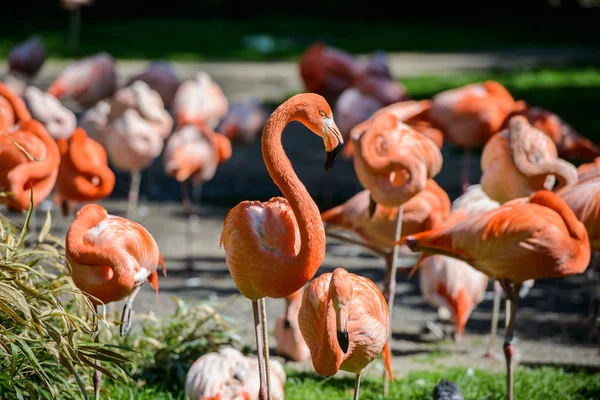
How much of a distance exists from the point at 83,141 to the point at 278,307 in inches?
59.7

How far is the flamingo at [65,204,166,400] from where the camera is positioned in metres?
3.45

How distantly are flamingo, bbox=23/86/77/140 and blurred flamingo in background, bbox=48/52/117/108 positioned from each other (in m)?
1.74

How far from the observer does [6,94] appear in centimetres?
480

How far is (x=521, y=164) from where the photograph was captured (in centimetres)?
452

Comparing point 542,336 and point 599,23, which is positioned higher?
point 542,336

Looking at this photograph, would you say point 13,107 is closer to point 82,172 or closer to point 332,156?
point 82,172

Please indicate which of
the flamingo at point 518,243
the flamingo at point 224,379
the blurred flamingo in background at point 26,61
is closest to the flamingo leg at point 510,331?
the flamingo at point 518,243

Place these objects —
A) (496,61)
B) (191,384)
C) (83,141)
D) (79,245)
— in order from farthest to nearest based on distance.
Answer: (496,61) < (83,141) < (191,384) < (79,245)

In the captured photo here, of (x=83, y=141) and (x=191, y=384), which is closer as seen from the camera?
(x=191, y=384)

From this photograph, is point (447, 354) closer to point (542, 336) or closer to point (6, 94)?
point (542, 336)

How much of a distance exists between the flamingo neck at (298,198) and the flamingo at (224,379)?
0.78 meters

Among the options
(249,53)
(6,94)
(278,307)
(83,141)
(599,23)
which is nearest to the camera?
(6,94)

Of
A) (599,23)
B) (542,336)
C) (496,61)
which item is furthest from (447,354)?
(599,23)

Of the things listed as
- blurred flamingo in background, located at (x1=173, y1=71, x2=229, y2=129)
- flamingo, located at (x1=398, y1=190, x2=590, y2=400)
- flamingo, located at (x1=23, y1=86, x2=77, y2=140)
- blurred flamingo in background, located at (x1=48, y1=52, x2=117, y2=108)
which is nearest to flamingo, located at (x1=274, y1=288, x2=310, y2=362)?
flamingo, located at (x1=398, y1=190, x2=590, y2=400)
